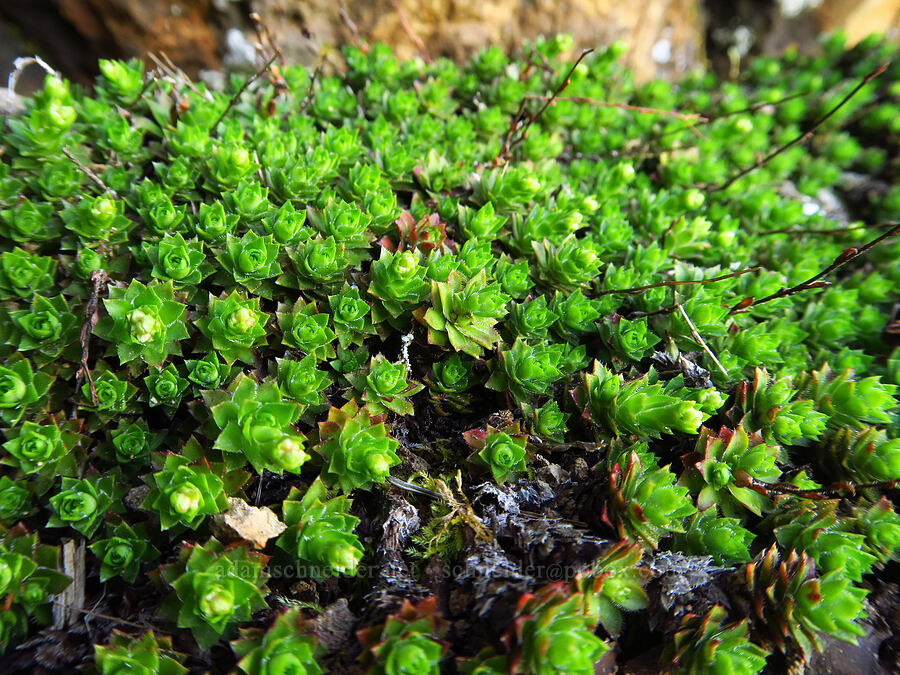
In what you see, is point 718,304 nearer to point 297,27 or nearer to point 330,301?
point 330,301

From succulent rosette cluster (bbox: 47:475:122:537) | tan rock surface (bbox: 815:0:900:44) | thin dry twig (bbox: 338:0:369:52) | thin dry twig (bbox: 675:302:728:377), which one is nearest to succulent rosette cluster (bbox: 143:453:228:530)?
succulent rosette cluster (bbox: 47:475:122:537)

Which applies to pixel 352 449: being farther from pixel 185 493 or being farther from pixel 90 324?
pixel 90 324

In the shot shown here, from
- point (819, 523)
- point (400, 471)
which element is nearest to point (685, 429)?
point (819, 523)

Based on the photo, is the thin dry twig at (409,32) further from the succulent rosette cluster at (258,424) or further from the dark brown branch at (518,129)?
the succulent rosette cluster at (258,424)

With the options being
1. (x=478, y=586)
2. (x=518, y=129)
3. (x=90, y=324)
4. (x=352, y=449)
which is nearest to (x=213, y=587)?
(x=352, y=449)

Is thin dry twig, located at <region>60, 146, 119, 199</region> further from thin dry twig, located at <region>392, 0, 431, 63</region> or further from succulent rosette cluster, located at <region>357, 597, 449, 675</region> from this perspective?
thin dry twig, located at <region>392, 0, 431, 63</region>

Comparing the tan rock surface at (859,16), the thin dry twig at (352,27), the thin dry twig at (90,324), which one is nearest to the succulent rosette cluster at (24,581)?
the thin dry twig at (90,324)
